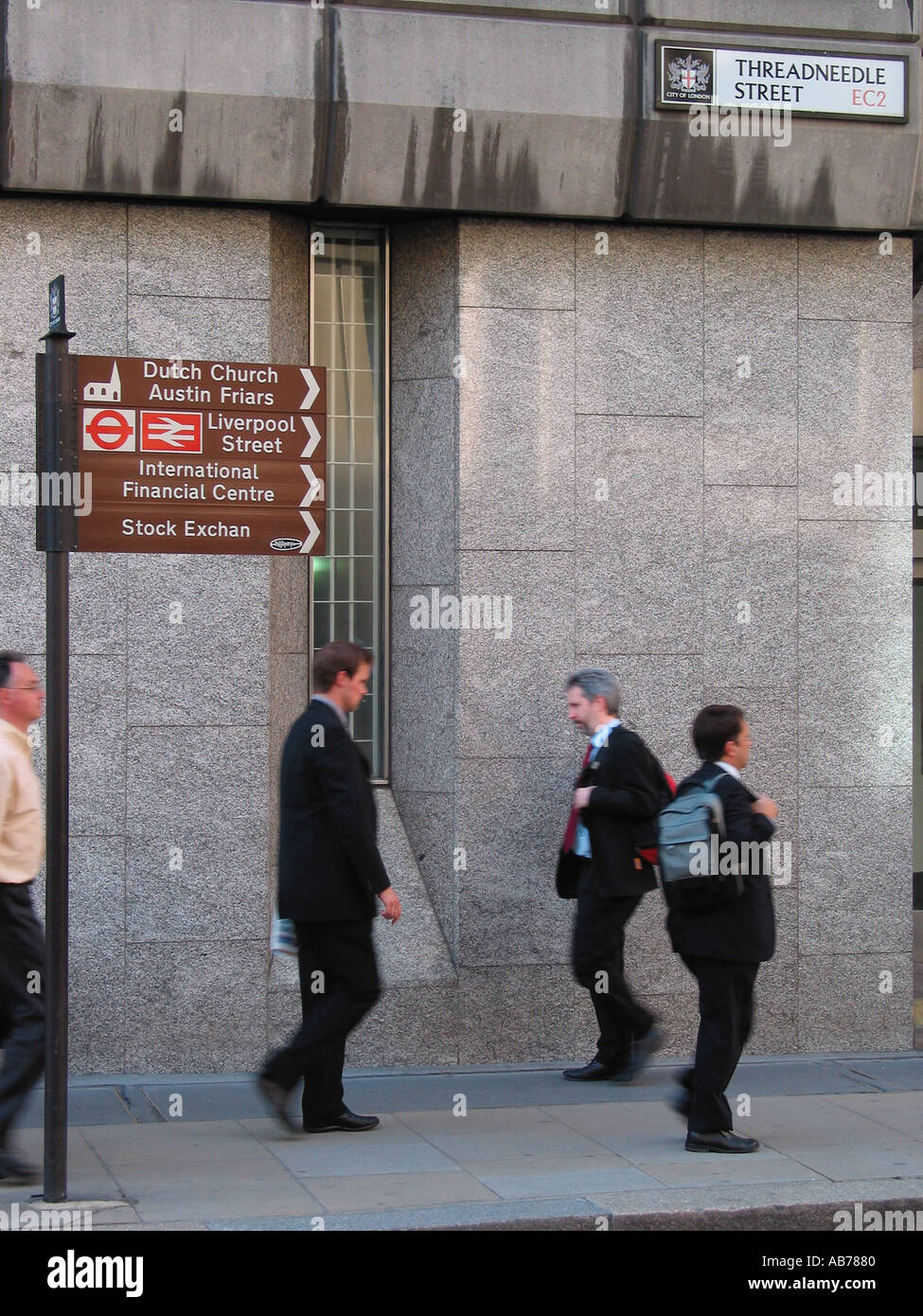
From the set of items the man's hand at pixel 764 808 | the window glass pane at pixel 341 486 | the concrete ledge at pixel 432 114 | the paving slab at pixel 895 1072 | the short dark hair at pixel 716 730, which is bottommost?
the paving slab at pixel 895 1072

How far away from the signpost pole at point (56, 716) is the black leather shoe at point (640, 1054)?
3.01 meters

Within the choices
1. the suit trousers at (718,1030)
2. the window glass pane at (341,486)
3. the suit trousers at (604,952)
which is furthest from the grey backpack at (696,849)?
the window glass pane at (341,486)

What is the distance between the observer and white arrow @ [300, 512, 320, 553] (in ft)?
21.2

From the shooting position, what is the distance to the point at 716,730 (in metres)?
6.55

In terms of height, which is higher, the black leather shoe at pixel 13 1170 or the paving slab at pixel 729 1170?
the black leather shoe at pixel 13 1170

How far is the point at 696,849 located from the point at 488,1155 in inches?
57.8

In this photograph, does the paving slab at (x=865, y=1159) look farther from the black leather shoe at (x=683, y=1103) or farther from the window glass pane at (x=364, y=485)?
the window glass pane at (x=364, y=485)

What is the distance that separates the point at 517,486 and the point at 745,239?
1.88 meters

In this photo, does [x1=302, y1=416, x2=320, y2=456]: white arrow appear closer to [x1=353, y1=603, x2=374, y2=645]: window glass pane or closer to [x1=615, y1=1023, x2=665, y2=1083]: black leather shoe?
[x1=353, y1=603, x2=374, y2=645]: window glass pane

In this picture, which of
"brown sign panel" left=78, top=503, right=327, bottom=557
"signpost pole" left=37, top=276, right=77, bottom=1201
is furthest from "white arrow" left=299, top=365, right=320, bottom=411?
"signpost pole" left=37, top=276, right=77, bottom=1201

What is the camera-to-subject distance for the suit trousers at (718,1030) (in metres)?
6.49

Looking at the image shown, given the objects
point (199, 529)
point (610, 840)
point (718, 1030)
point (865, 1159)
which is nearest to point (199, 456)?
point (199, 529)

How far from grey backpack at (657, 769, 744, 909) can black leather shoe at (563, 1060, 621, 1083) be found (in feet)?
6.11
